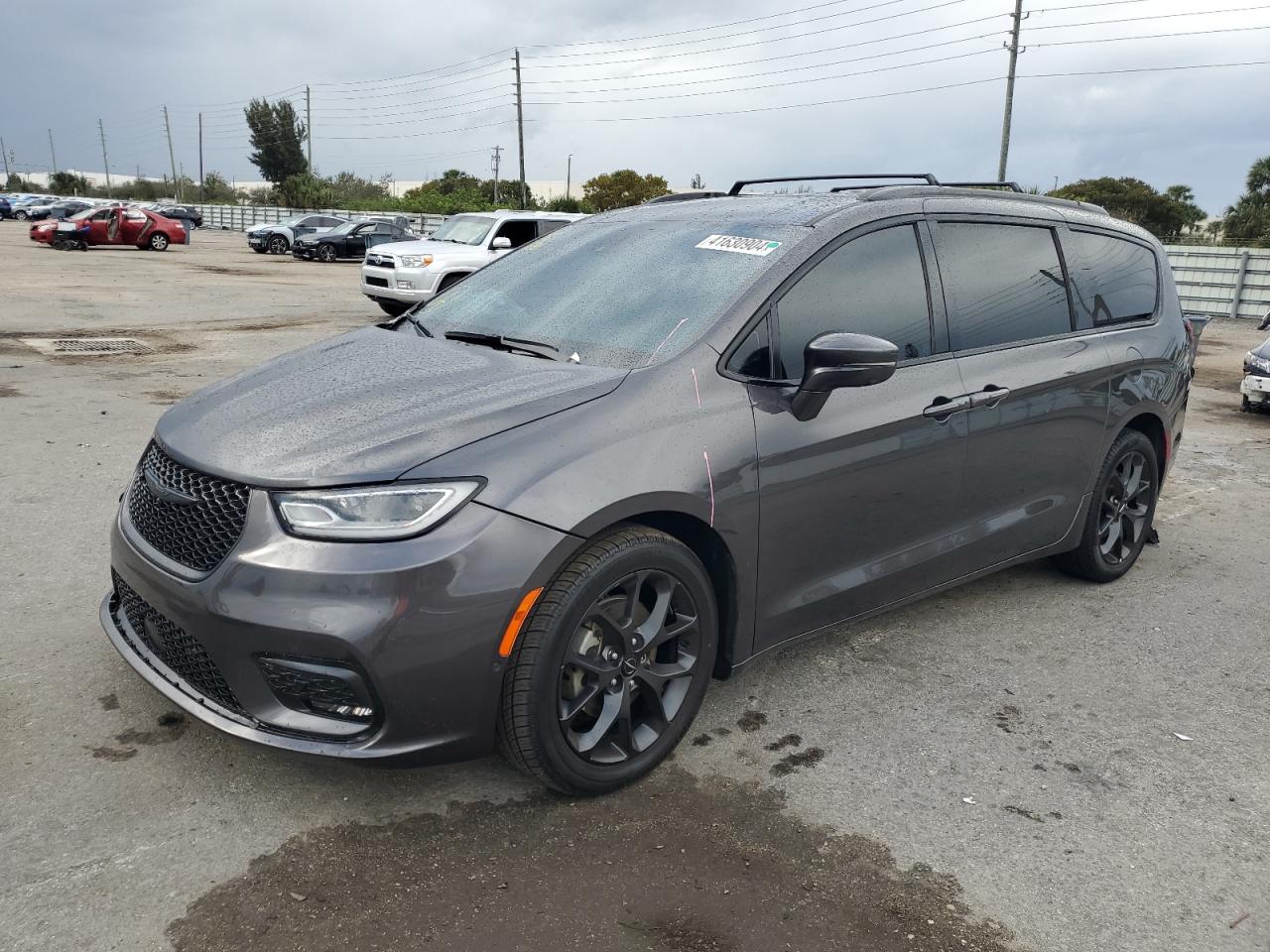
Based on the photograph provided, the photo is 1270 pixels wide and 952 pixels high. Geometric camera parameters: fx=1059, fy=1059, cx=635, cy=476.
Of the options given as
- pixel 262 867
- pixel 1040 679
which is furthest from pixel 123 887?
pixel 1040 679

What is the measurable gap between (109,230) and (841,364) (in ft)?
112

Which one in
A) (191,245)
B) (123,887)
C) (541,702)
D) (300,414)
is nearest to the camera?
(123,887)

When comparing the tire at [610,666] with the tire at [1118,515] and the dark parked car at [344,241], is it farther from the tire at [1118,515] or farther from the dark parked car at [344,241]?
the dark parked car at [344,241]

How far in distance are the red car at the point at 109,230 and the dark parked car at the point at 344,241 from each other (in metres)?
4.92

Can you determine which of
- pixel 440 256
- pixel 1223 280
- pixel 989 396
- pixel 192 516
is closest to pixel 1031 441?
pixel 989 396

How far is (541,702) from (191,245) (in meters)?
39.9

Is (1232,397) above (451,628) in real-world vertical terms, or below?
below

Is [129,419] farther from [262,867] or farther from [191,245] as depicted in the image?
[191,245]

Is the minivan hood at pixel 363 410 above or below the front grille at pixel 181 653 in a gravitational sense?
above

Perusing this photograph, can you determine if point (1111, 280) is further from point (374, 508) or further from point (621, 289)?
point (374, 508)

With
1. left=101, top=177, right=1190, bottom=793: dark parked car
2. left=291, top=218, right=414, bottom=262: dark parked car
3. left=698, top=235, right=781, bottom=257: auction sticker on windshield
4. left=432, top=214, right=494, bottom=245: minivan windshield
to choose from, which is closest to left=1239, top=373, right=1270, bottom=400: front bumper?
left=101, top=177, right=1190, bottom=793: dark parked car

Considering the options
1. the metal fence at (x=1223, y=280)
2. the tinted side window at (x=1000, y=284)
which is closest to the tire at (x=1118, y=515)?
the tinted side window at (x=1000, y=284)

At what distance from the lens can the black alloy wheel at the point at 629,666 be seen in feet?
A: 9.65

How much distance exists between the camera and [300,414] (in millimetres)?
3062
